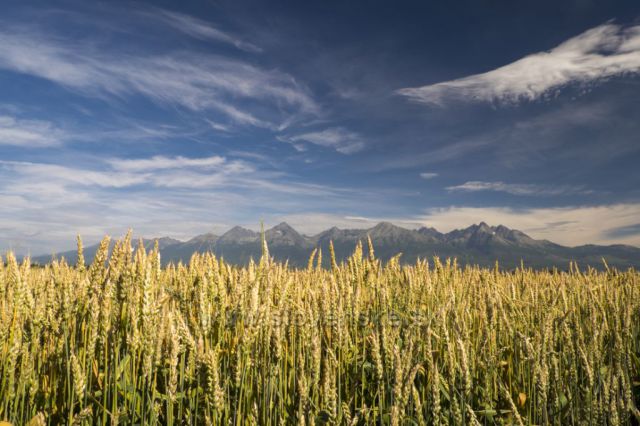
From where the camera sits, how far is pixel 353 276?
556 cm

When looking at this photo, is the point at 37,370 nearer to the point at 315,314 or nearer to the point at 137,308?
the point at 137,308

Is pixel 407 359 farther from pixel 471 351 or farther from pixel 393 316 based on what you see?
pixel 393 316

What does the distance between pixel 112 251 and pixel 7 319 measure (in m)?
0.94

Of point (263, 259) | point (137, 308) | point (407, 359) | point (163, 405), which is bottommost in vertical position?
point (163, 405)

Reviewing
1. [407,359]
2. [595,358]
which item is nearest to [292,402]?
[407,359]

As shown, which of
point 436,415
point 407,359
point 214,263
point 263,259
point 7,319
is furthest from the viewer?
point 214,263

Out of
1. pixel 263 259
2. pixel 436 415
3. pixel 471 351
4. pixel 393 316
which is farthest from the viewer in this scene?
pixel 393 316

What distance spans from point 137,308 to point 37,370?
1.41 m

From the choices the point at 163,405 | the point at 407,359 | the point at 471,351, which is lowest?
the point at 163,405

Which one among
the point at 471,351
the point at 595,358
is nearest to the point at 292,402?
the point at 471,351

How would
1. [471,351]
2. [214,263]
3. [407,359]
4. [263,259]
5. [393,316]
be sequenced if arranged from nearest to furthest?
[407,359], [263,259], [471,351], [214,263], [393,316]

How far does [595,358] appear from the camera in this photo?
323cm

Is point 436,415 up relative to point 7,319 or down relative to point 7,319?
down

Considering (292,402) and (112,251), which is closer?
(112,251)
